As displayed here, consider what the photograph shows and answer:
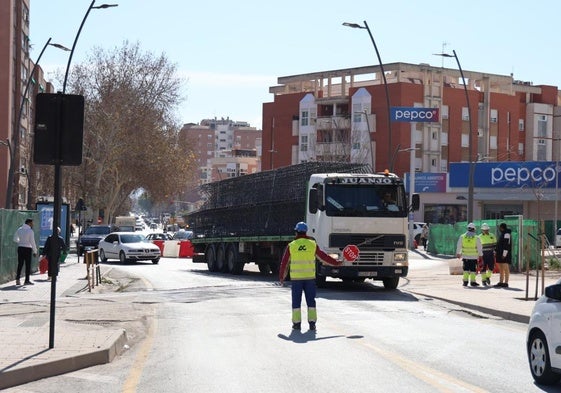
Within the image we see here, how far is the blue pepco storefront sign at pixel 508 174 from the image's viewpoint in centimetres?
6450

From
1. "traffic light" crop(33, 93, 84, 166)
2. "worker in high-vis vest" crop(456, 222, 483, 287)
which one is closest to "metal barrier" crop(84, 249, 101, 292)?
"worker in high-vis vest" crop(456, 222, 483, 287)

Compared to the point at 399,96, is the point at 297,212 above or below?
below

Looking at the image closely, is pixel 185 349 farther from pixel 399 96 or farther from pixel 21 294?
pixel 399 96

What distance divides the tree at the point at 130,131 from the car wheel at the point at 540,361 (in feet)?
202

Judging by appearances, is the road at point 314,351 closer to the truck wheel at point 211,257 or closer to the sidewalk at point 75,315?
the sidewalk at point 75,315

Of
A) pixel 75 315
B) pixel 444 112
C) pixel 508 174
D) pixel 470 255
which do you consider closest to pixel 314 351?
pixel 75 315

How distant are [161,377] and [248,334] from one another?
14.3 ft

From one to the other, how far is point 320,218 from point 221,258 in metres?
10.1

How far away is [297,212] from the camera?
2777cm

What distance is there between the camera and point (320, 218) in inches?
978

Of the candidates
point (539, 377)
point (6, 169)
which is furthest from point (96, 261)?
point (6, 169)

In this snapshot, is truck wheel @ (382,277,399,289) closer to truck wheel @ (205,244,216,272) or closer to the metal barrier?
the metal barrier

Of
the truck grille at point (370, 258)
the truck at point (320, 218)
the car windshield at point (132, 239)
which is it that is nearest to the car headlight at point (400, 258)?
the truck at point (320, 218)

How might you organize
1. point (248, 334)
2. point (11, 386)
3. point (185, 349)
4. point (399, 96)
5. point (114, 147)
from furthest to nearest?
1. point (399, 96)
2. point (114, 147)
3. point (248, 334)
4. point (185, 349)
5. point (11, 386)
